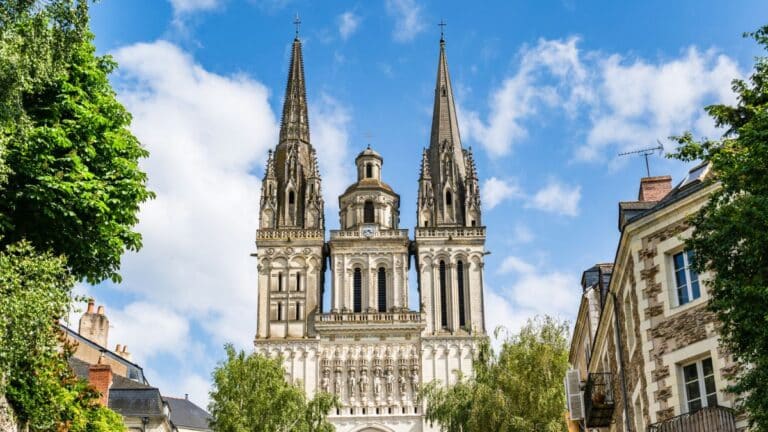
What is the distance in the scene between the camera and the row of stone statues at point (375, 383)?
227ft

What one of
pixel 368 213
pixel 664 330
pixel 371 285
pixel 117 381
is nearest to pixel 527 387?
pixel 664 330

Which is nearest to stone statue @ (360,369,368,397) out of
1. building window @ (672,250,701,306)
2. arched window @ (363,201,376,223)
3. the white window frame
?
arched window @ (363,201,376,223)

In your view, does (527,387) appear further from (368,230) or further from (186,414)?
(186,414)

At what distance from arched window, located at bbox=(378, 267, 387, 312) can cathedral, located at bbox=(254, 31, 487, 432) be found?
0.23ft

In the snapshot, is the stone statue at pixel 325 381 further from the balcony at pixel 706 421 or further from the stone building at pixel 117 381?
the balcony at pixel 706 421

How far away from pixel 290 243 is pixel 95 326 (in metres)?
18.4

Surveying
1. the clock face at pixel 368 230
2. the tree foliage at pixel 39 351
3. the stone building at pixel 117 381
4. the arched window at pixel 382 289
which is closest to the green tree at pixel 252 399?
the stone building at pixel 117 381

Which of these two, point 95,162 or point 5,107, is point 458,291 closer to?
point 95,162

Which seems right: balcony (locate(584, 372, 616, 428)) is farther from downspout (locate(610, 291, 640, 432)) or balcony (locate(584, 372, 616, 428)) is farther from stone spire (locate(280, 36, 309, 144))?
stone spire (locate(280, 36, 309, 144))

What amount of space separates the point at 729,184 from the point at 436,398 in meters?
30.4

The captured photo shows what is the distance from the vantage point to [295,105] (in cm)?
8394

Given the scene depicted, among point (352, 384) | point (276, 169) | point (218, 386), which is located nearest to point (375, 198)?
point (276, 169)

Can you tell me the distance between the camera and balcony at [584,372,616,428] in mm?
24656

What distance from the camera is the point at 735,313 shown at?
13641mm
